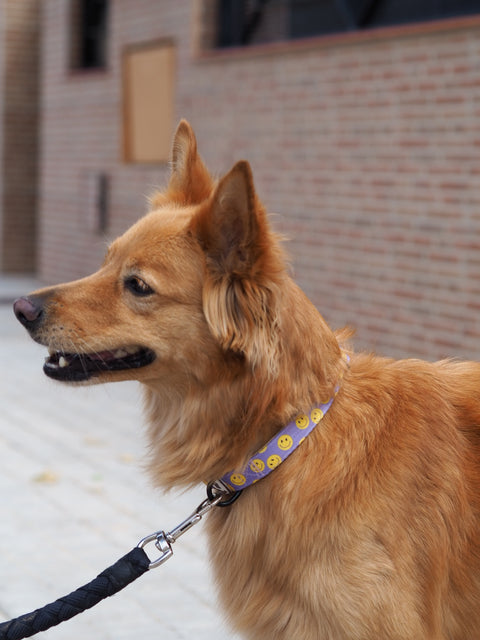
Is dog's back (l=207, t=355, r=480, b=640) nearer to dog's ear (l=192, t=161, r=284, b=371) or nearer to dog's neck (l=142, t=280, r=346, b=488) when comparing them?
dog's neck (l=142, t=280, r=346, b=488)

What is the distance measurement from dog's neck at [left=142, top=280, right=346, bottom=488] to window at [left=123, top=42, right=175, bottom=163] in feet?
28.7

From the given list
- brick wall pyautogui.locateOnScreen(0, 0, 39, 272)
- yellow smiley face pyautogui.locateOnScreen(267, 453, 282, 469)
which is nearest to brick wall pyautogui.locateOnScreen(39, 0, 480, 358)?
yellow smiley face pyautogui.locateOnScreen(267, 453, 282, 469)

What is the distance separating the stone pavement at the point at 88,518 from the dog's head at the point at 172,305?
289mm

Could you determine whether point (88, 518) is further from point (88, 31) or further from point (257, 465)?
point (88, 31)

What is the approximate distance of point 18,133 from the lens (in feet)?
A: 55.7

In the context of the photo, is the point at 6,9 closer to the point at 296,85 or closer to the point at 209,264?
the point at 296,85

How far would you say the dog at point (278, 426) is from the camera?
9.81 ft

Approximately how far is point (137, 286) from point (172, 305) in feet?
0.46

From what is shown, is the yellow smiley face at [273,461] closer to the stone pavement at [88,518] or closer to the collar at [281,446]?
the collar at [281,446]

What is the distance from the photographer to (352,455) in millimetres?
3105

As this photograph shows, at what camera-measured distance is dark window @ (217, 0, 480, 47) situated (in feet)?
26.6

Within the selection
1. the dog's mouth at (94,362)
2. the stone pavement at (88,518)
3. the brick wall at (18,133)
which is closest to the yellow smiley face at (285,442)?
the dog's mouth at (94,362)

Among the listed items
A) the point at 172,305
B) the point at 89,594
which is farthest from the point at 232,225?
the point at 89,594

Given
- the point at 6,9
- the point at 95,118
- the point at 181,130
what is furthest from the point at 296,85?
the point at 6,9
